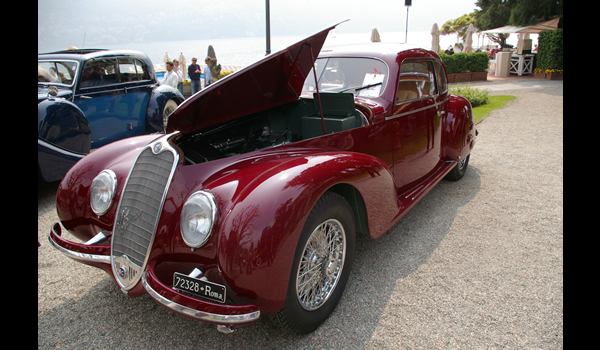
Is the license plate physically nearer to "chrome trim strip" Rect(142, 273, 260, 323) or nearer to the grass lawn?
"chrome trim strip" Rect(142, 273, 260, 323)

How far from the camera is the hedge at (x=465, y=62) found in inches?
663

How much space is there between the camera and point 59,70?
6.11 metres

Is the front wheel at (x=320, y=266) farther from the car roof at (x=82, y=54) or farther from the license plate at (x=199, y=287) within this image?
the car roof at (x=82, y=54)

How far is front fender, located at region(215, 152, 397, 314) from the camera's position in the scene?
1817mm

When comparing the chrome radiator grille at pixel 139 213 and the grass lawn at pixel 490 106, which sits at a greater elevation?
the grass lawn at pixel 490 106

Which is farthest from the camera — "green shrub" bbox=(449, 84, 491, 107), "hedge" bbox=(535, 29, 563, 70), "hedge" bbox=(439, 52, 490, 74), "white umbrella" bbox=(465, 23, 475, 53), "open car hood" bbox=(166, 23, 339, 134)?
"white umbrella" bbox=(465, 23, 475, 53)

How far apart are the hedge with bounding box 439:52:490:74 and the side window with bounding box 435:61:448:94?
13.6 meters

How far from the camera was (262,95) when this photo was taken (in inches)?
122

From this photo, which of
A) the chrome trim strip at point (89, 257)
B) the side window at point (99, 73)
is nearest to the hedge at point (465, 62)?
the side window at point (99, 73)

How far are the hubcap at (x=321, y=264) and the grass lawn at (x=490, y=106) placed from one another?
24.4 feet

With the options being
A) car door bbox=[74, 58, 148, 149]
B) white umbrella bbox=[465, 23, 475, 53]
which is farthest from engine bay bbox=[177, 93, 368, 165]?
white umbrella bbox=[465, 23, 475, 53]

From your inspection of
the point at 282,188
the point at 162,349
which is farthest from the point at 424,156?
the point at 162,349
